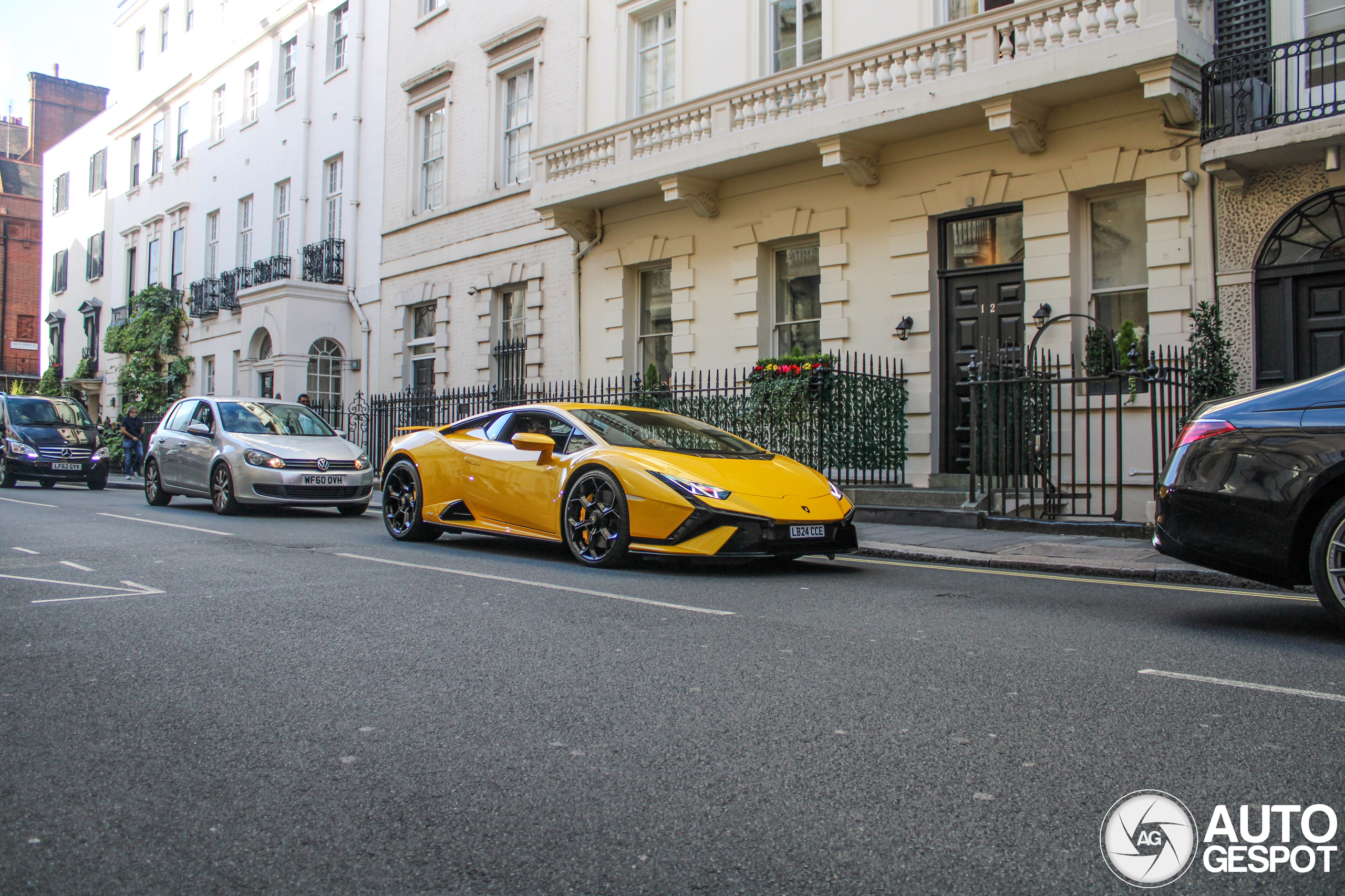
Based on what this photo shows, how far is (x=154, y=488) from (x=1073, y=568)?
41.2ft

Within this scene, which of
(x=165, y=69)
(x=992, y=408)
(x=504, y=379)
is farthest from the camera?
(x=165, y=69)

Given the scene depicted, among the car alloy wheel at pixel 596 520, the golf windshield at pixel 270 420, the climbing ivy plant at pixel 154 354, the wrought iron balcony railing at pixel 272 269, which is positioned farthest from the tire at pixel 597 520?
the climbing ivy plant at pixel 154 354

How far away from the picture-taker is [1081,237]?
504 inches

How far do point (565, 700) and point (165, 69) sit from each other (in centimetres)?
3686

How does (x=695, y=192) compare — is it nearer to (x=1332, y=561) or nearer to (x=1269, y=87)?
(x=1269, y=87)

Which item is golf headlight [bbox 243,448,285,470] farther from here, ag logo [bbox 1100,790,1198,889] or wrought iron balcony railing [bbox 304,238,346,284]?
wrought iron balcony railing [bbox 304,238,346,284]

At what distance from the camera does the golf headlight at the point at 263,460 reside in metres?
13.0

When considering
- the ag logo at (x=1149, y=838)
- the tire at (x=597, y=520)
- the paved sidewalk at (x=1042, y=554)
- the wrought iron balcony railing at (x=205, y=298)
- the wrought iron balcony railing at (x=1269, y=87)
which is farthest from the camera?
the wrought iron balcony railing at (x=205, y=298)

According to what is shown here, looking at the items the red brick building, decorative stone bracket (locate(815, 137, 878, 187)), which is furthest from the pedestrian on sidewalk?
the red brick building

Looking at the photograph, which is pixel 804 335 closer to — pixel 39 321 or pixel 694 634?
pixel 694 634

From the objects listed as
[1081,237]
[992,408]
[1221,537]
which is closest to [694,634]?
[1221,537]

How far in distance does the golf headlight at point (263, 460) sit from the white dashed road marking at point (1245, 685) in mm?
10930

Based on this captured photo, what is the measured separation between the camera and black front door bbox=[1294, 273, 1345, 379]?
1086 cm

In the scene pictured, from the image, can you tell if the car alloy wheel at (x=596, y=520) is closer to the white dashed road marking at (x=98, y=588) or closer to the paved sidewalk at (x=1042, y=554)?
the paved sidewalk at (x=1042, y=554)
